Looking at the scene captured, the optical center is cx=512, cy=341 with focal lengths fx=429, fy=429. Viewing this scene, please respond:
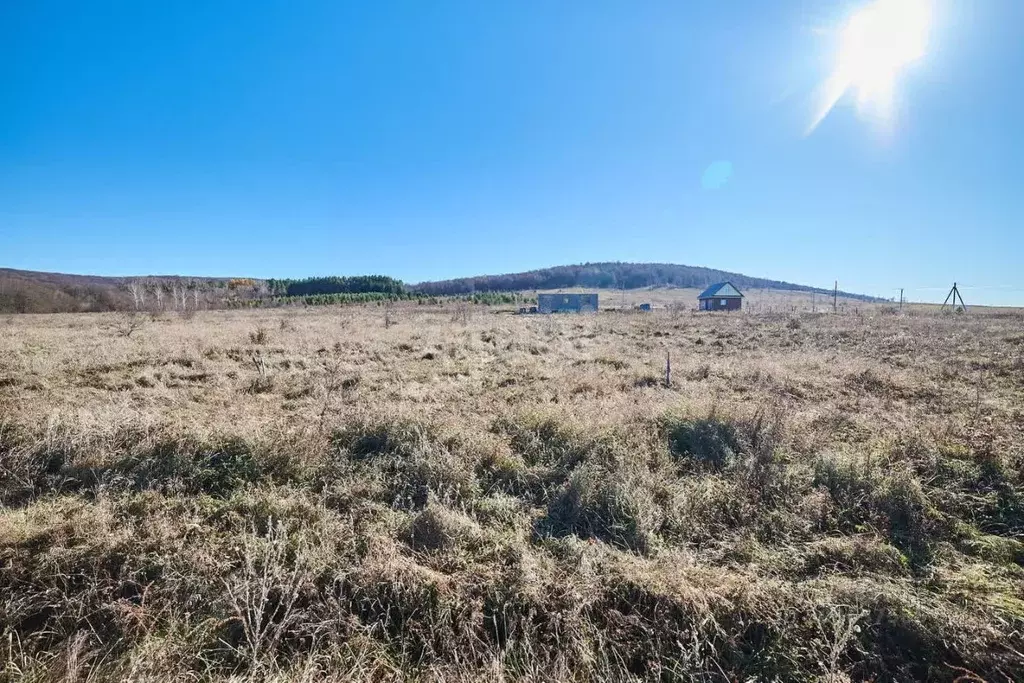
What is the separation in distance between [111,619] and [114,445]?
2.72 m

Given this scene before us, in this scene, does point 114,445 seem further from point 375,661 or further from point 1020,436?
point 1020,436

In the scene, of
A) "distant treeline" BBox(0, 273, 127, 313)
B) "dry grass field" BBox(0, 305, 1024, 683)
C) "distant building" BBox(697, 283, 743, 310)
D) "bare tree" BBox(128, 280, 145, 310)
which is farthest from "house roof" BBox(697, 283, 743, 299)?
"distant treeline" BBox(0, 273, 127, 313)

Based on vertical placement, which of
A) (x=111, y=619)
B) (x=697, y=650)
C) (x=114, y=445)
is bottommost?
(x=111, y=619)

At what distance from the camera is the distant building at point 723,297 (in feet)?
184

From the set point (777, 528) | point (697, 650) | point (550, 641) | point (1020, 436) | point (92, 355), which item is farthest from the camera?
point (92, 355)

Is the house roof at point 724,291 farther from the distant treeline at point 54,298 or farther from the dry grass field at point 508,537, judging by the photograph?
the distant treeline at point 54,298

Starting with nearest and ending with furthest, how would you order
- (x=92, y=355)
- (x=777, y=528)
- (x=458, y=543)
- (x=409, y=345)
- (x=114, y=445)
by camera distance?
(x=458, y=543) < (x=777, y=528) < (x=114, y=445) < (x=92, y=355) < (x=409, y=345)

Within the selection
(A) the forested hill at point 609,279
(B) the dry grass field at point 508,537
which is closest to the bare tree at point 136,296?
(B) the dry grass field at point 508,537

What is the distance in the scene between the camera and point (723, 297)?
2207 inches

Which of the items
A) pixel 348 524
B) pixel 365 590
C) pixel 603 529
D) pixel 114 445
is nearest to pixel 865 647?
pixel 603 529

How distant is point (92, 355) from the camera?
10844 millimetres

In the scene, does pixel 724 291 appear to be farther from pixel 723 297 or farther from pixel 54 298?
pixel 54 298

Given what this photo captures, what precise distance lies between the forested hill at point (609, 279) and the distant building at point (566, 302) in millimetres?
59714

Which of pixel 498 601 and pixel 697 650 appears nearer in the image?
pixel 697 650
